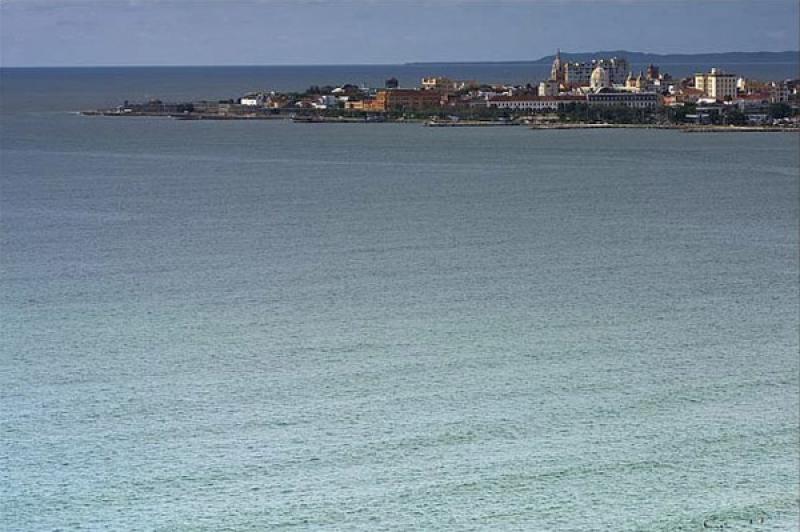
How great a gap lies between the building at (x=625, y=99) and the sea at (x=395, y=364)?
14132 millimetres

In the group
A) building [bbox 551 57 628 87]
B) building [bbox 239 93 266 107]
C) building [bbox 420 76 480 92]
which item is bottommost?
building [bbox 239 93 266 107]

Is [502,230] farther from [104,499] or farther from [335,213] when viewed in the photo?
[104,499]

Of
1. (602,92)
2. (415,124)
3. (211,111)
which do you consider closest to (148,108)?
(211,111)

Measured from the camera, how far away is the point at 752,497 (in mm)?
3477

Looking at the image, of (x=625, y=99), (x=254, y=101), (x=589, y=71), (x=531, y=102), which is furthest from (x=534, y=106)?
(x=589, y=71)

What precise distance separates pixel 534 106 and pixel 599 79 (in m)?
5.53

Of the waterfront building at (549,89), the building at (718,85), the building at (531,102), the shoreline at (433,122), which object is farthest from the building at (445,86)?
the shoreline at (433,122)

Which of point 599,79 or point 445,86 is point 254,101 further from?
point 599,79

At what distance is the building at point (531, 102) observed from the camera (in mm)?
22922

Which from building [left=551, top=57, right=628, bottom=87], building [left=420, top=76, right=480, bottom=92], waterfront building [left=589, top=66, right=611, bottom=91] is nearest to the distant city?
building [left=420, top=76, right=480, bottom=92]

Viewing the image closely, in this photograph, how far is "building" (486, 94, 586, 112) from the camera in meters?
22.9

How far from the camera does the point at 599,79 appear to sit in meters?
28.2

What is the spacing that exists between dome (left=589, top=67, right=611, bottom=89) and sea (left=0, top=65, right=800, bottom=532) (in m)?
18.7

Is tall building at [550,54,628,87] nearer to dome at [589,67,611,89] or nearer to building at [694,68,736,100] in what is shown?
dome at [589,67,611,89]
